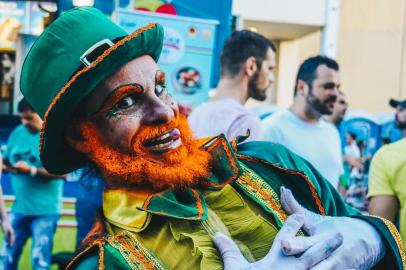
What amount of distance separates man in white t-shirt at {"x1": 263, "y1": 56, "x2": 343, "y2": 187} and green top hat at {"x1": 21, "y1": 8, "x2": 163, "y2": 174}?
225cm

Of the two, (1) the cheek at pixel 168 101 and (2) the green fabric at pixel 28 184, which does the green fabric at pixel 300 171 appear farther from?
(2) the green fabric at pixel 28 184

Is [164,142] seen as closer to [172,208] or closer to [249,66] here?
[172,208]

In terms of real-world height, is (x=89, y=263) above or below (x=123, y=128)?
below

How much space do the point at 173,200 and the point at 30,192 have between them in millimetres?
3169

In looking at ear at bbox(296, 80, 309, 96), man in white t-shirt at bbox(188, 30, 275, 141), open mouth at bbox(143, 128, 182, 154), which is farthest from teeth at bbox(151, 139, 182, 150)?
ear at bbox(296, 80, 309, 96)

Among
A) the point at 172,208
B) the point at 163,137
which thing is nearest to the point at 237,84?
the point at 163,137

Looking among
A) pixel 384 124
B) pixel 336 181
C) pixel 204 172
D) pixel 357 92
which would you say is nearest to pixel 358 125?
pixel 384 124

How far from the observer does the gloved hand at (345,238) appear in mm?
1390

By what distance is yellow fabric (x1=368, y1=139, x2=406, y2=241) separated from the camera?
121 inches

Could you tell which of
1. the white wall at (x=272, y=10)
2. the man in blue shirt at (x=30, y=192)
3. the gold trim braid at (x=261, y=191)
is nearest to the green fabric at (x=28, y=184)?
the man in blue shirt at (x=30, y=192)

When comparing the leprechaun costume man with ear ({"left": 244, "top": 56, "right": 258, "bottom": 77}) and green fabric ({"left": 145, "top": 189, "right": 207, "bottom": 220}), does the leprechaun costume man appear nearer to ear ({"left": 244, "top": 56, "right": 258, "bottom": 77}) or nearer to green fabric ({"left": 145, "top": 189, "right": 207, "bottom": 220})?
green fabric ({"left": 145, "top": 189, "right": 207, "bottom": 220})

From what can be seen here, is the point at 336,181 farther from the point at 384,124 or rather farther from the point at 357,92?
the point at 357,92

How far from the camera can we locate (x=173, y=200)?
151 centimetres

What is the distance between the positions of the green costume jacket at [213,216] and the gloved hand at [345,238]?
0.13ft
